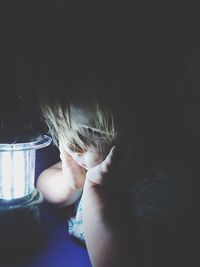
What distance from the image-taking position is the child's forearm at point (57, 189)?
29.5 inches

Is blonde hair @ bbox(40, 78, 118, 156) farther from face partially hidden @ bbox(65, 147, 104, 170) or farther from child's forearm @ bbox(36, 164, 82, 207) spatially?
child's forearm @ bbox(36, 164, 82, 207)

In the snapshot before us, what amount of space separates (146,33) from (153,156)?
0.23 metres

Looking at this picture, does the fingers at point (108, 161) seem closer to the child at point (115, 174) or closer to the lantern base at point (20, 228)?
the child at point (115, 174)

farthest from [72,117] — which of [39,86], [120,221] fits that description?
[120,221]

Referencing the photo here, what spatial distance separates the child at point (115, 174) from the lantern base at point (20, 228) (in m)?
0.09

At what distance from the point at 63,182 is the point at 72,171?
42 mm

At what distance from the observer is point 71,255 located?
0.67 metres

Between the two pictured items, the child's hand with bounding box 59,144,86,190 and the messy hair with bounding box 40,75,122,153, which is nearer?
the messy hair with bounding box 40,75,122,153

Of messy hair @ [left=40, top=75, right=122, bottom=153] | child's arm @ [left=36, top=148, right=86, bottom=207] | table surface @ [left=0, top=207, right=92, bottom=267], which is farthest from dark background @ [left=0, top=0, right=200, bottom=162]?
table surface @ [left=0, top=207, right=92, bottom=267]

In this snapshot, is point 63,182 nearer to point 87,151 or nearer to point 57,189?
point 57,189

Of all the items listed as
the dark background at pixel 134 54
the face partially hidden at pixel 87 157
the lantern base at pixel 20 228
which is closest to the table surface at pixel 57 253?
the lantern base at pixel 20 228

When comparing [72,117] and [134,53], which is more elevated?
[134,53]

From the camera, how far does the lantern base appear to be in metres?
0.62

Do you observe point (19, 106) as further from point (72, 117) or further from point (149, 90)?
point (149, 90)
